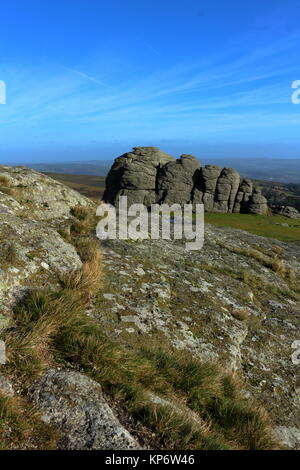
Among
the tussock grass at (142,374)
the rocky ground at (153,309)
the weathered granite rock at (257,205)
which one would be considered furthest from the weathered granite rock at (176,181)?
the tussock grass at (142,374)

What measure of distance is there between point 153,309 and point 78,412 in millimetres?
3101

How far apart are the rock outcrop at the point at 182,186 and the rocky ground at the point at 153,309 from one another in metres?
67.9

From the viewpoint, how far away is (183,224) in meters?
14.8

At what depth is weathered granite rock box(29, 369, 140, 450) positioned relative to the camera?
334 centimetres

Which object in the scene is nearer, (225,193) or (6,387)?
(6,387)

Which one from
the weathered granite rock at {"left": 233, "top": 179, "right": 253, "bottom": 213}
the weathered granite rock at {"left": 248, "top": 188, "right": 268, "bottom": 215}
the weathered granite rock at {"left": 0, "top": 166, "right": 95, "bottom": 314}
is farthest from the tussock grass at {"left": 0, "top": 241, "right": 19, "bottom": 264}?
the weathered granite rock at {"left": 233, "top": 179, "right": 253, "bottom": 213}

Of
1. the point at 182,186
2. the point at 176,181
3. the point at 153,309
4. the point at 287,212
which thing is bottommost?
the point at 287,212

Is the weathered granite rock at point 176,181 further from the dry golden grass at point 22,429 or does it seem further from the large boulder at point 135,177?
the dry golden grass at point 22,429

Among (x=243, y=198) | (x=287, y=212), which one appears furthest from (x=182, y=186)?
(x=287, y=212)

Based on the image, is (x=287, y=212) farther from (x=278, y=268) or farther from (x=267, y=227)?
(x=278, y=268)

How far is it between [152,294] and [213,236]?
7.15 meters

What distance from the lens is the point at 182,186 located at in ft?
263

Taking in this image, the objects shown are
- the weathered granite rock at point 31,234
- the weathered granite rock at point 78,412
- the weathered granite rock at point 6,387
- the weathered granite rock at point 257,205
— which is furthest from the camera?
the weathered granite rock at point 257,205

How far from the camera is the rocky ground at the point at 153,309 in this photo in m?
3.77
